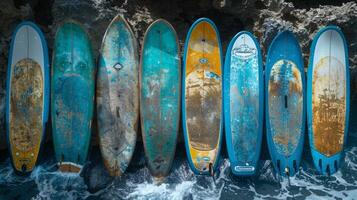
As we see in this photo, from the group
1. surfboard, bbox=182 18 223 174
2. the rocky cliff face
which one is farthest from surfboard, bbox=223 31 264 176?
the rocky cliff face

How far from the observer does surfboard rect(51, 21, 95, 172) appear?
13.9 ft

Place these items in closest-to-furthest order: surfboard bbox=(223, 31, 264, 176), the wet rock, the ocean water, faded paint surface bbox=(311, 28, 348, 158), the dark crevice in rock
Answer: the ocean water → the wet rock → surfboard bbox=(223, 31, 264, 176) → faded paint surface bbox=(311, 28, 348, 158) → the dark crevice in rock

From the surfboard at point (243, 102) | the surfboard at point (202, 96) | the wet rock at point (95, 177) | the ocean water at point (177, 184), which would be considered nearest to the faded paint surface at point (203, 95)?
the surfboard at point (202, 96)

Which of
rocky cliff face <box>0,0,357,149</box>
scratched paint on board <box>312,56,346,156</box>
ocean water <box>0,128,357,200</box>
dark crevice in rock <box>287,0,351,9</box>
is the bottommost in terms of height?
ocean water <box>0,128,357,200</box>

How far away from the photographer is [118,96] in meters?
4.28

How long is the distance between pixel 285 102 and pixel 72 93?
2.41m

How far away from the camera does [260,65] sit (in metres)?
4.32

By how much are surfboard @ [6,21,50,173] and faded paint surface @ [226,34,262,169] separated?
2110mm

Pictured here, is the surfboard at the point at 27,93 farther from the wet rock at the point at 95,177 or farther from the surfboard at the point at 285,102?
the surfboard at the point at 285,102

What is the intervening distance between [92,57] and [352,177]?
316 cm

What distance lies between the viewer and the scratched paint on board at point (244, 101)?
4.20m

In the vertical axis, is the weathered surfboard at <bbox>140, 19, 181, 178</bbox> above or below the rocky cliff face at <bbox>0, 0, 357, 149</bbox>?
below

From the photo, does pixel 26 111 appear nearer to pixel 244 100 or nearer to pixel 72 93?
pixel 72 93

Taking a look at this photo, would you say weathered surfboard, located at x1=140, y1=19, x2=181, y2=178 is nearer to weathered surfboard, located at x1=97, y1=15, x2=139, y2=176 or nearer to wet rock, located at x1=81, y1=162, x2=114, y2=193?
weathered surfboard, located at x1=97, y1=15, x2=139, y2=176
